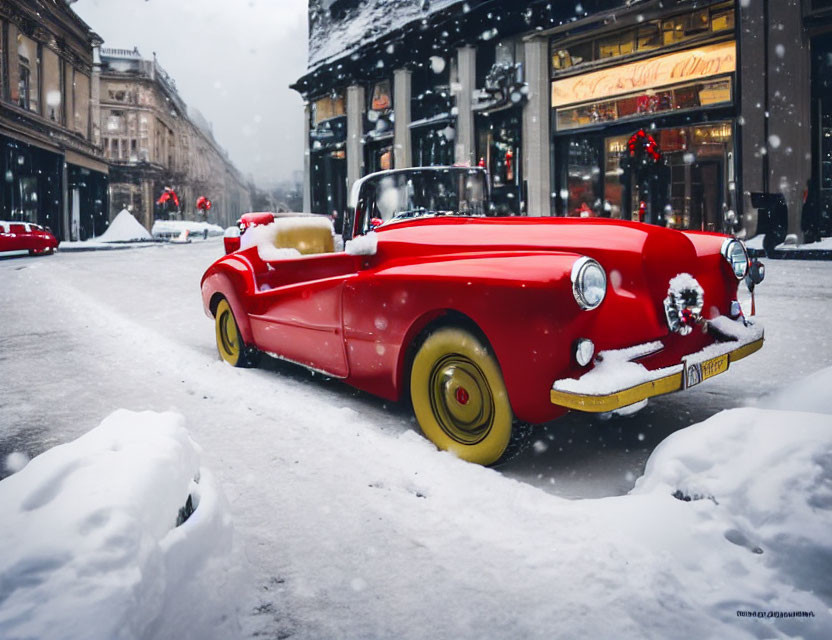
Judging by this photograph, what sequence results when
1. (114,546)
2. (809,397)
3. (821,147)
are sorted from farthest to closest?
(821,147) < (809,397) < (114,546)

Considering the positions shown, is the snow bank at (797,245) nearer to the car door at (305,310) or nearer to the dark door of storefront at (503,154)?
the dark door of storefront at (503,154)

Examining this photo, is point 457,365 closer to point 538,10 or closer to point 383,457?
point 383,457

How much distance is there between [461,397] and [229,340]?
117 inches

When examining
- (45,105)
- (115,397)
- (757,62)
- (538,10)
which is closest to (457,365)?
(115,397)

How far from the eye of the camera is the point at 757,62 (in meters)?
15.3

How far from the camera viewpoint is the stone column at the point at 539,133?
20.2 metres

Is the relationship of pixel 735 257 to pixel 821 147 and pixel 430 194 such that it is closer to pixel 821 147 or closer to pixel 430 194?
pixel 430 194

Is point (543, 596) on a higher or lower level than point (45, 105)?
lower

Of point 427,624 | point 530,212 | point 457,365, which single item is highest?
point 530,212

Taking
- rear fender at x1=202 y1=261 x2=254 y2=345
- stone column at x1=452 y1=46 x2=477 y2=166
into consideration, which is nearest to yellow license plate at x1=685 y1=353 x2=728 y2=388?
rear fender at x1=202 y1=261 x2=254 y2=345

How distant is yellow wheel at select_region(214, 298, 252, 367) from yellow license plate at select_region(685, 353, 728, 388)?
11.4ft

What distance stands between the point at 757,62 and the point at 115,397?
1547 centimetres

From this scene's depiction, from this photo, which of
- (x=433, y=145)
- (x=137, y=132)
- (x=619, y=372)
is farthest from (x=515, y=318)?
(x=137, y=132)

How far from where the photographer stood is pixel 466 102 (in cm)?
2297
